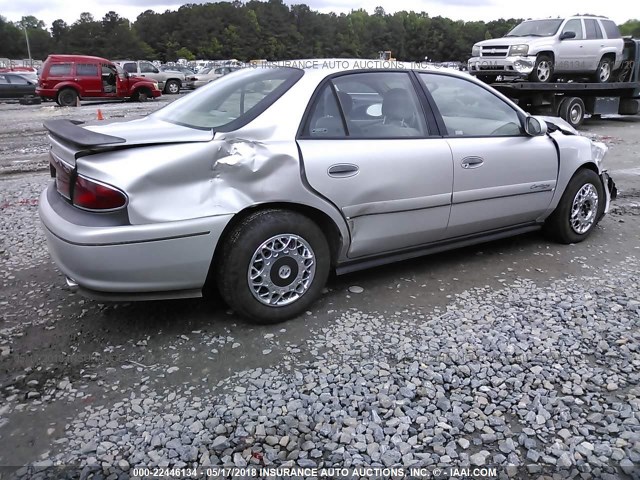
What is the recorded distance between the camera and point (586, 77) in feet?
50.0

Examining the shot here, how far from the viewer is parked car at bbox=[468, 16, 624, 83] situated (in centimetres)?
1349

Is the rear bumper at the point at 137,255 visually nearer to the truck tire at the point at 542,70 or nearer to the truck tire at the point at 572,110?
the truck tire at the point at 542,70

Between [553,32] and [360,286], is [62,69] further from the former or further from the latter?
[360,286]

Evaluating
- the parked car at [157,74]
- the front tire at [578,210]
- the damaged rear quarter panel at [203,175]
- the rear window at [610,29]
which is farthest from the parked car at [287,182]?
the parked car at [157,74]

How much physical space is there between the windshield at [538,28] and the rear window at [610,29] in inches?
71.6

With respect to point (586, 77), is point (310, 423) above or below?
below

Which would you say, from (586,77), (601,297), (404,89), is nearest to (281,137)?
(404,89)

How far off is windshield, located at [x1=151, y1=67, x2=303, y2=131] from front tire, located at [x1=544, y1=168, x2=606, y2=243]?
8.88 ft

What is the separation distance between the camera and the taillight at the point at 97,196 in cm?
293

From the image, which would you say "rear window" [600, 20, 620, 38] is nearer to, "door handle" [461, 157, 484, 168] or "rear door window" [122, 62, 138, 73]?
"door handle" [461, 157, 484, 168]

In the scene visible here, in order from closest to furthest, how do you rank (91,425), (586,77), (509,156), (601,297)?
(91,425)
(601,297)
(509,156)
(586,77)

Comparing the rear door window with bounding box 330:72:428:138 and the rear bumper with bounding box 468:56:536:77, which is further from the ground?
the rear bumper with bounding box 468:56:536:77

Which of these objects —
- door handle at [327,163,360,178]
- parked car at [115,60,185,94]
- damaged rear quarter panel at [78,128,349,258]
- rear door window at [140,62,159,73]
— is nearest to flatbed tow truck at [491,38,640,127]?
door handle at [327,163,360,178]

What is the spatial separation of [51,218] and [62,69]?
68.2ft
